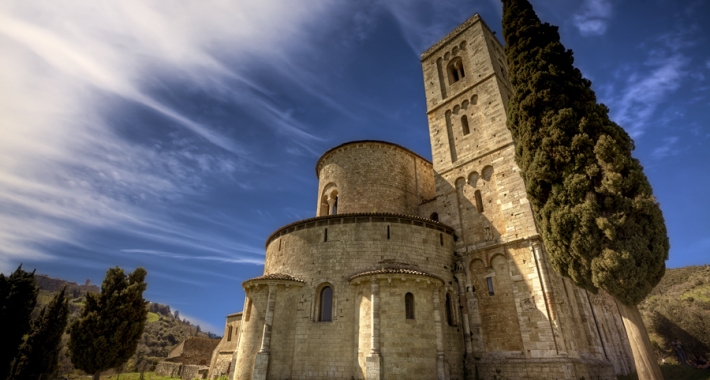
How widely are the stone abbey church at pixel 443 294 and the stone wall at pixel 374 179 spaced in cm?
32

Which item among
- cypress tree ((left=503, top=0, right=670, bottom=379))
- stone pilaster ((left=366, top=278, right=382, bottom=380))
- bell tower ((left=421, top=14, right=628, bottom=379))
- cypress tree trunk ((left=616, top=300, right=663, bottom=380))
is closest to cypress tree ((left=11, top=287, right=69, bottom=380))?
stone pilaster ((left=366, top=278, right=382, bottom=380))

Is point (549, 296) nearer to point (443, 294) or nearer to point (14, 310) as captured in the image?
point (443, 294)

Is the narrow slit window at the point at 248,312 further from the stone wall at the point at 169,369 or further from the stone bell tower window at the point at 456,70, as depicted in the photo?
the stone bell tower window at the point at 456,70

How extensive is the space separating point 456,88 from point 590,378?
17.5 meters

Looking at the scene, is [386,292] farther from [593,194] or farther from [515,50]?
[515,50]

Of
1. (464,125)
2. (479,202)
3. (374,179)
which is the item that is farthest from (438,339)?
(464,125)

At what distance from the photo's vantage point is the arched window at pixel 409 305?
14452mm

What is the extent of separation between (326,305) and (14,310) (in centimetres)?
1727

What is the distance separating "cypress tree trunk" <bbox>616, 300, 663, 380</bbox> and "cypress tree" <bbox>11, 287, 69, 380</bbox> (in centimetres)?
2872

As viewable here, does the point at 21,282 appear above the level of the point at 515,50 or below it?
below

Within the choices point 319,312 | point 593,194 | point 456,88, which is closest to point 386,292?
point 319,312

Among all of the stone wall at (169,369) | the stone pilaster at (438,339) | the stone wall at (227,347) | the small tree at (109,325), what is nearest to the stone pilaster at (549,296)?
the stone pilaster at (438,339)

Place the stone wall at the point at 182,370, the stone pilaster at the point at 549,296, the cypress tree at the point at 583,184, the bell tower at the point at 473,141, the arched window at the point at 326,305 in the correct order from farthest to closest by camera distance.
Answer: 1. the stone wall at the point at 182,370
2. the bell tower at the point at 473,141
3. the arched window at the point at 326,305
4. the stone pilaster at the point at 549,296
5. the cypress tree at the point at 583,184

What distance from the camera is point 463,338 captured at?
1600 cm
